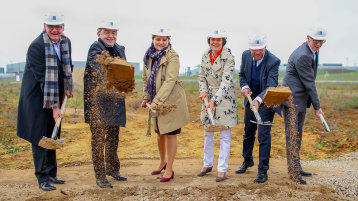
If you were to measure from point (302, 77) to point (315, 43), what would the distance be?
0.49m

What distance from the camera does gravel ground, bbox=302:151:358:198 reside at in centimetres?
504

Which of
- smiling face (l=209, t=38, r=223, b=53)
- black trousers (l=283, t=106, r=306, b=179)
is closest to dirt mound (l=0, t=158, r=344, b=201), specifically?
black trousers (l=283, t=106, r=306, b=179)

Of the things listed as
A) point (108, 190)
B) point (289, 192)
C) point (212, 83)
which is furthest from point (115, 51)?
point (289, 192)

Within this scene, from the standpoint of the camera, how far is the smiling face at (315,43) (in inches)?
208

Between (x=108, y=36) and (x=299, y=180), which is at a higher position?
(x=108, y=36)

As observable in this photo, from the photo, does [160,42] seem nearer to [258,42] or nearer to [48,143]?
[258,42]

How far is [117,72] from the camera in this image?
4.81 metres

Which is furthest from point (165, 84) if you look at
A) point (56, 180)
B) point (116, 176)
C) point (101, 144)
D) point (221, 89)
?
point (56, 180)

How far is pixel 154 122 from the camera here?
5.36m

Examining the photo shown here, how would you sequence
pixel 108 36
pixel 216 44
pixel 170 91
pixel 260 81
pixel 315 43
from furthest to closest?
pixel 260 81 < pixel 216 44 < pixel 315 43 < pixel 170 91 < pixel 108 36

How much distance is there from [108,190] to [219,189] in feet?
4.64

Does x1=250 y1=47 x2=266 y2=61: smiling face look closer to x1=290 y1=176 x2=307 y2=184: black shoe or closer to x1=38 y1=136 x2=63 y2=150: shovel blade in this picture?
x1=290 y1=176 x2=307 y2=184: black shoe


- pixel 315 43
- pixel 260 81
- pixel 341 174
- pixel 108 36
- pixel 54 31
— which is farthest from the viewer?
pixel 341 174

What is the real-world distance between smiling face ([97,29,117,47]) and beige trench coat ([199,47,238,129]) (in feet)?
4.55
